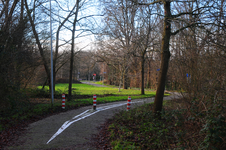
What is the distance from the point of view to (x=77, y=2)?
16750 mm

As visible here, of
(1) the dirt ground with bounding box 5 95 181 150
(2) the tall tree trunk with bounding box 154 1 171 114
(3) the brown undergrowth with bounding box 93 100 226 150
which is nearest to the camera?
(3) the brown undergrowth with bounding box 93 100 226 150

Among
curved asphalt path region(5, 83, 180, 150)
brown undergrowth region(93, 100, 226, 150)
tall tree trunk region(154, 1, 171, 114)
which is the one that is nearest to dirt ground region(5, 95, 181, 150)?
curved asphalt path region(5, 83, 180, 150)

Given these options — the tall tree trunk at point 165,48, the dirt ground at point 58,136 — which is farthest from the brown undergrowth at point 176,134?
the tall tree trunk at point 165,48

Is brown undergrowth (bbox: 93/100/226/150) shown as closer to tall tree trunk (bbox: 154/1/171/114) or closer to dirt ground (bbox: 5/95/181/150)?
dirt ground (bbox: 5/95/181/150)

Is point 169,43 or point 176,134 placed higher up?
point 169,43

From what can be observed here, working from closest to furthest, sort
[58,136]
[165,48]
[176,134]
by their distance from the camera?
[176,134] → [58,136] → [165,48]

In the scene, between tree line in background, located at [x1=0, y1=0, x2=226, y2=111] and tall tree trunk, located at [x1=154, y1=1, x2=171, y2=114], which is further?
tall tree trunk, located at [x1=154, y1=1, x2=171, y2=114]

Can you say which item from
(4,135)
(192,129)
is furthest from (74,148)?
(192,129)

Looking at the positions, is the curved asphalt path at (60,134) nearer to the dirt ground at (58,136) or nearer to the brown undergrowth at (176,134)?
the dirt ground at (58,136)

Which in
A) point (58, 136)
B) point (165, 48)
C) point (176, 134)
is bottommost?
point (58, 136)

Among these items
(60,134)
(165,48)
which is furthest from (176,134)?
(165,48)

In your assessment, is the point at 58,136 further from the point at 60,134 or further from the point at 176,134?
the point at 176,134

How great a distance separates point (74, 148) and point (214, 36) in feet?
18.5

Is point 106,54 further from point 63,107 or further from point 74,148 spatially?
A: point 74,148
